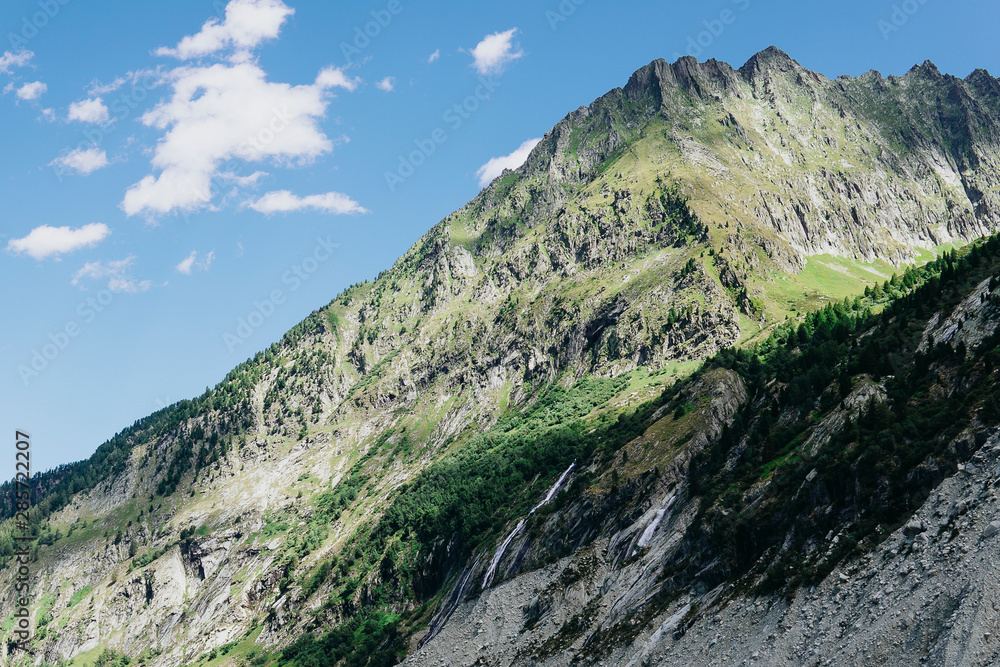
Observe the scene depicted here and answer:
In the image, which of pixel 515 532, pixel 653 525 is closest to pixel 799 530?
pixel 653 525

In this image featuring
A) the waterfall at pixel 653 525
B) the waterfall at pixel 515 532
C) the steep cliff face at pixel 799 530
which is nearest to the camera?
the steep cliff face at pixel 799 530

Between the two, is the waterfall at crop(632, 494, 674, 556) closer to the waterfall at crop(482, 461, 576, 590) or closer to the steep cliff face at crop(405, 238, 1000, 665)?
the steep cliff face at crop(405, 238, 1000, 665)

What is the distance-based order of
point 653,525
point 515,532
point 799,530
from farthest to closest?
1. point 515,532
2. point 653,525
3. point 799,530

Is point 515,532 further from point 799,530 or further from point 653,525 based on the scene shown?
point 799,530

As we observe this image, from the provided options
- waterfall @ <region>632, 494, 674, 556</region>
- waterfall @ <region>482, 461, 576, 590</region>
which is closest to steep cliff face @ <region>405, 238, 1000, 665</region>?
waterfall @ <region>632, 494, 674, 556</region>

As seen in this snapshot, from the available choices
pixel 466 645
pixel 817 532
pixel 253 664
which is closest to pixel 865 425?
pixel 817 532

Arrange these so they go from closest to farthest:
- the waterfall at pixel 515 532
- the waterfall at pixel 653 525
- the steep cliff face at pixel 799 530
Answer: the steep cliff face at pixel 799 530 < the waterfall at pixel 653 525 < the waterfall at pixel 515 532

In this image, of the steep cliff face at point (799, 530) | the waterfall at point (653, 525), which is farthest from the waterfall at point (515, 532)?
the waterfall at point (653, 525)

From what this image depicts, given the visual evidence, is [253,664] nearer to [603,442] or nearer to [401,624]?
[401,624]

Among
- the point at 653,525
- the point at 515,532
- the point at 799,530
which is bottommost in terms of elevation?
the point at 653,525

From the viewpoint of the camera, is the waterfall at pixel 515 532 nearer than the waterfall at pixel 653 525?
No

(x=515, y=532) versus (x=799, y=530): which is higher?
(x=799, y=530)

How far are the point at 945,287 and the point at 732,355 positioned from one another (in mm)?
53854

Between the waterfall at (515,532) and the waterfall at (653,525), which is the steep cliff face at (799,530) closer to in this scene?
the waterfall at (653,525)
